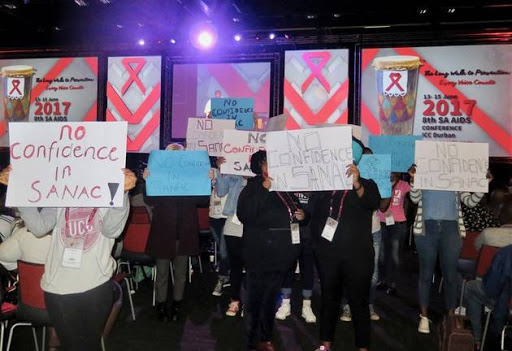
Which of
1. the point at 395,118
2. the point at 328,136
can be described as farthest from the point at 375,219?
the point at 395,118

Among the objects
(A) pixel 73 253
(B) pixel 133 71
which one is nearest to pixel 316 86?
(B) pixel 133 71

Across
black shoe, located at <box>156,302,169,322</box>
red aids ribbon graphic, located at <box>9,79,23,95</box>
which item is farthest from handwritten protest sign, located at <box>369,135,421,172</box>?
red aids ribbon graphic, located at <box>9,79,23,95</box>

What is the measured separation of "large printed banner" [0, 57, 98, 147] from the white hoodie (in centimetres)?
718

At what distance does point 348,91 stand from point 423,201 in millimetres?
4036

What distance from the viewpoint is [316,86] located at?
8656mm

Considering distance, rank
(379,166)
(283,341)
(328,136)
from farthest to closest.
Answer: (283,341)
(379,166)
(328,136)

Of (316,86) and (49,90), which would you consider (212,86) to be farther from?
(49,90)

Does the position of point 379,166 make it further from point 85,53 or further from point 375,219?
point 85,53

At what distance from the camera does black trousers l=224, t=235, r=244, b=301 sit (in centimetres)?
516

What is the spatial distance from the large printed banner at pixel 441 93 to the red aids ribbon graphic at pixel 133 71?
4292 mm

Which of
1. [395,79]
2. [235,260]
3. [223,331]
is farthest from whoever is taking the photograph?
[395,79]

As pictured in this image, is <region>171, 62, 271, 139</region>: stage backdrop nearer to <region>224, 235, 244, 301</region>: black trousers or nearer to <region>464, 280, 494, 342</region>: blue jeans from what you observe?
<region>224, 235, 244, 301</region>: black trousers

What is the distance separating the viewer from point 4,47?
10094mm

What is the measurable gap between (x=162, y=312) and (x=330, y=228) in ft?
8.15
